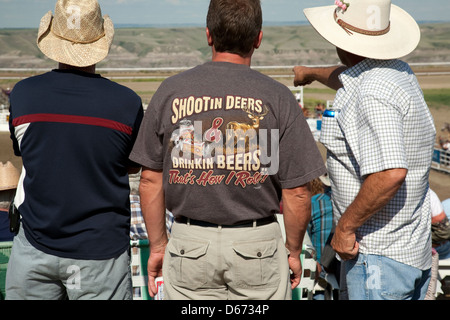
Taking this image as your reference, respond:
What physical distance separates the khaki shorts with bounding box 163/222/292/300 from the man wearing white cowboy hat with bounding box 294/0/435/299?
0.38 meters

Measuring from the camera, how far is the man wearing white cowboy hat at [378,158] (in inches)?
88.6

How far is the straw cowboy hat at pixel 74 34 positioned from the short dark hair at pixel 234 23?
0.58 meters

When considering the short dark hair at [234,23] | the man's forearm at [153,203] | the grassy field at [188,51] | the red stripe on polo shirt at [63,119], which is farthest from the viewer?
the grassy field at [188,51]

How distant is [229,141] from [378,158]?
64 centimetres

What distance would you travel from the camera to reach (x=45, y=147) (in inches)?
88.7

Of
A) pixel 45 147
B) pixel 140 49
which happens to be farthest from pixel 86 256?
pixel 140 49

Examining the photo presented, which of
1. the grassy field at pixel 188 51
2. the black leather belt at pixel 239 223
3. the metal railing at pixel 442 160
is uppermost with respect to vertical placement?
the black leather belt at pixel 239 223

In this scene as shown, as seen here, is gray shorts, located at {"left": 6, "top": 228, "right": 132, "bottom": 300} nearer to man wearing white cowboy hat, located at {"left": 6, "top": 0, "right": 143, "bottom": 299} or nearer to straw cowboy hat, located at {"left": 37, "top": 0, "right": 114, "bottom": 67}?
man wearing white cowboy hat, located at {"left": 6, "top": 0, "right": 143, "bottom": 299}

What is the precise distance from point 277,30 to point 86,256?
10932 cm

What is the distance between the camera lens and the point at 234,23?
2.12m

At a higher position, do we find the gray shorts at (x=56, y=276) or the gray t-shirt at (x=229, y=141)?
the gray t-shirt at (x=229, y=141)

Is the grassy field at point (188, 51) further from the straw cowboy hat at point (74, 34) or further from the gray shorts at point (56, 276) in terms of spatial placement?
the gray shorts at point (56, 276)

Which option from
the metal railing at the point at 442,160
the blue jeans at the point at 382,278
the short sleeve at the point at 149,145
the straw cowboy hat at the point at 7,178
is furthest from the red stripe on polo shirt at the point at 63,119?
the metal railing at the point at 442,160
